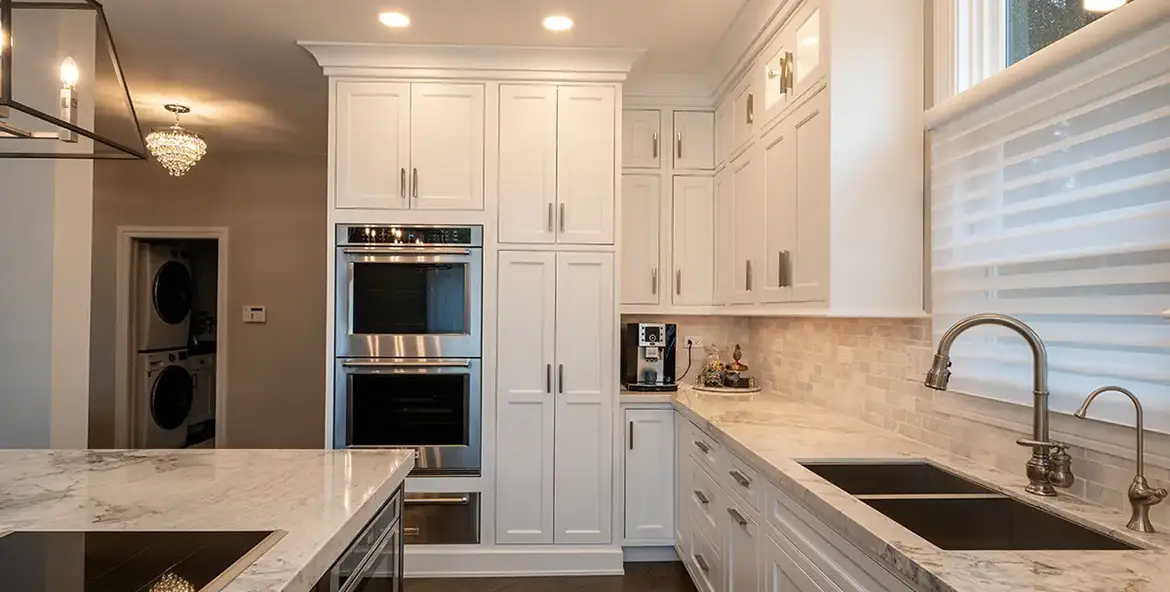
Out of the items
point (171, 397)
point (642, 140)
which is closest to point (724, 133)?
point (642, 140)

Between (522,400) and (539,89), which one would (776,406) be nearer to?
(522,400)

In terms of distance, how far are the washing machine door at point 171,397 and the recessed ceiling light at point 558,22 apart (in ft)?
16.1

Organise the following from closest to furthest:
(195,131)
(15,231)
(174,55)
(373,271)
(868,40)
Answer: (868,40)
(15,231)
(373,271)
(174,55)
(195,131)

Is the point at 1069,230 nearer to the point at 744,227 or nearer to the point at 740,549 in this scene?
the point at 740,549

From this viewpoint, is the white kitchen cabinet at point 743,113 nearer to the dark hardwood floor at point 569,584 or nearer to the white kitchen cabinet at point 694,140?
the white kitchen cabinet at point 694,140

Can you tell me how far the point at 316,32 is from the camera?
3.09m

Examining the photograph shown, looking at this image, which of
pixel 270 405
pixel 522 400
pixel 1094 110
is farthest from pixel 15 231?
pixel 1094 110

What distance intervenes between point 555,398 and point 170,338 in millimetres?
4614

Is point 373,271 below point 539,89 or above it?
below

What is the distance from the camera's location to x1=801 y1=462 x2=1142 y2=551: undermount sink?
4.51 ft

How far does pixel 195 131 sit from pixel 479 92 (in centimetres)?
274

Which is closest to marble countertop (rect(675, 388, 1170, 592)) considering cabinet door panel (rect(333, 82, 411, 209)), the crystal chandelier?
cabinet door panel (rect(333, 82, 411, 209))

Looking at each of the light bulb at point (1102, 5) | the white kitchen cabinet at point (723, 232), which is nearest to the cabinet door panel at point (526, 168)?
the white kitchen cabinet at point (723, 232)

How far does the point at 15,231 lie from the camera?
285 cm
